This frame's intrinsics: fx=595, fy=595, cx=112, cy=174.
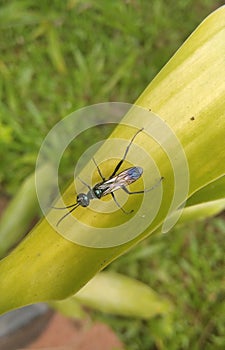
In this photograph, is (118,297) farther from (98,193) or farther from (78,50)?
(78,50)

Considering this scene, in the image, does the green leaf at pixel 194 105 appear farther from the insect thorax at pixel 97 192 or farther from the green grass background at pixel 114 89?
the green grass background at pixel 114 89

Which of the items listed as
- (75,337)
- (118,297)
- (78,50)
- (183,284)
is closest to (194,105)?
(118,297)

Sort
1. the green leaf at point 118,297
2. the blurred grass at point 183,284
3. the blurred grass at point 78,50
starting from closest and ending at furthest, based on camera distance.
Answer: the green leaf at point 118,297, the blurred grass at point 183,284, the blurred grass at point 78,50

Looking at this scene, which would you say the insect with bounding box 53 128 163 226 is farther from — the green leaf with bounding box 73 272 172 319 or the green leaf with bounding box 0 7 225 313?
the green leaf with bounding box 73 272 172 319

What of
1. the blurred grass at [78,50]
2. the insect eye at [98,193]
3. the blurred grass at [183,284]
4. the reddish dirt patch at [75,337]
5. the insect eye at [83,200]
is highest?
the insect eye at [83,200]

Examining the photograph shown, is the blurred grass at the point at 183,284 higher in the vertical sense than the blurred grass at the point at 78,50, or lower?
lower

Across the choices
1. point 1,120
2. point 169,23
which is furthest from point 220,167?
point 169,23

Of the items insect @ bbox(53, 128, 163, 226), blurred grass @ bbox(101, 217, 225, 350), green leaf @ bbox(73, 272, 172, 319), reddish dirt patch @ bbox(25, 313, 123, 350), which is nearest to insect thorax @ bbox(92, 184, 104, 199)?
insect @ bbox(53, 128, 163, 226)

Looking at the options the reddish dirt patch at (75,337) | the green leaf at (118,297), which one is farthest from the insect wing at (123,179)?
the reddish dirt patch at (75,337)
